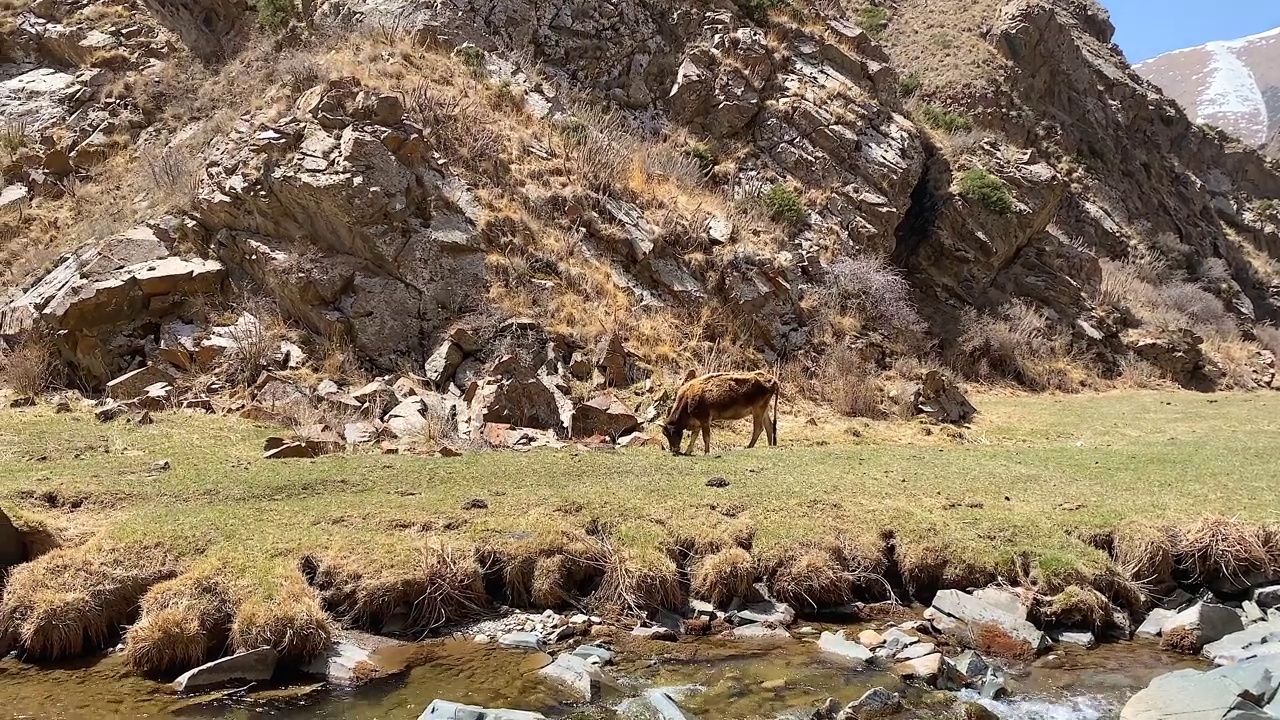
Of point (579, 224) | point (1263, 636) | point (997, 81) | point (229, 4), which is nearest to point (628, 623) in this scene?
point (1263, 636)

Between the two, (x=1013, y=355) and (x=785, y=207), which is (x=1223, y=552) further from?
(x=1013, y=355)

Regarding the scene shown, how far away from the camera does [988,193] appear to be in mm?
32906

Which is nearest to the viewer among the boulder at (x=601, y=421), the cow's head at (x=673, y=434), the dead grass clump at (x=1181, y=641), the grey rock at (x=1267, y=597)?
the dead grass clump at (x=1181, y=641)

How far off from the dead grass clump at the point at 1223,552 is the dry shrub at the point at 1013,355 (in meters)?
19.9

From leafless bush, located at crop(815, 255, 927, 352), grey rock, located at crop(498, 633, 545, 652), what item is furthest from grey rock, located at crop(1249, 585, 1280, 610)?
leafless bush, located at crop(815, 255, 927, 352)

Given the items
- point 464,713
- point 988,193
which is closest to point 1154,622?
point 464,713

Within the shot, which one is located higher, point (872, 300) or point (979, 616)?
point (872, 300)

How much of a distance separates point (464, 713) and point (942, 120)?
39909 mm

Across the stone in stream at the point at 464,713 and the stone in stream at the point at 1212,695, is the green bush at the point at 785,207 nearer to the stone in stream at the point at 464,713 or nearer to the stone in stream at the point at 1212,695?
the stone in stream at the point at 1212,695

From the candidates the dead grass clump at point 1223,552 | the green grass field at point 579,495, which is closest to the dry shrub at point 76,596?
the green grass field at point 579,495

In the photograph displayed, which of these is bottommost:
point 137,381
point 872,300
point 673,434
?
point 673,434

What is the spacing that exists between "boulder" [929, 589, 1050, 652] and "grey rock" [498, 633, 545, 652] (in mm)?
4161

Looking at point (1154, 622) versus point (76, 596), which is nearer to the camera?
point (76, 596)

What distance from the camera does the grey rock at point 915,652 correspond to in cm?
788
